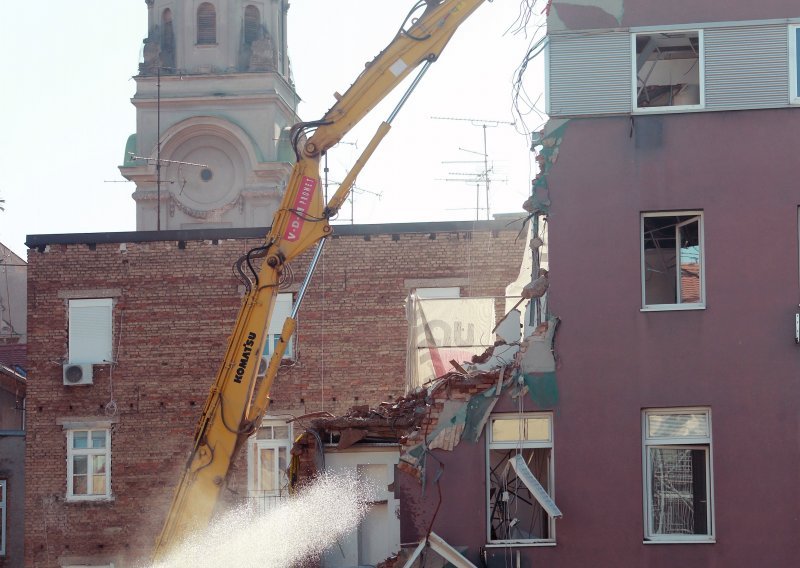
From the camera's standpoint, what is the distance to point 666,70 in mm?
18828

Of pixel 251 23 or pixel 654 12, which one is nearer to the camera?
pixel 654 12

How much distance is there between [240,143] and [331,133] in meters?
34.0

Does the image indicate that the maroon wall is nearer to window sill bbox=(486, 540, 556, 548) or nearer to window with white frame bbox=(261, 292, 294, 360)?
window sill bbox=(486, 540, 556, 548)

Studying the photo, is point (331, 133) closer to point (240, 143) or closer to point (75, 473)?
point (75, 473)

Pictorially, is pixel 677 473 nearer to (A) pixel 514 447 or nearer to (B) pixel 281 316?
(A) pixel 514 447

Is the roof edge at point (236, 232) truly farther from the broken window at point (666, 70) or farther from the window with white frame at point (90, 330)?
the broken window at point (666, 70)

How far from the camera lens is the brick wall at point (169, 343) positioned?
3250cm

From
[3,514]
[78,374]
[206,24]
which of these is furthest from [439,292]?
[206,24]

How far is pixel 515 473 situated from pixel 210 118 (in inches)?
1490

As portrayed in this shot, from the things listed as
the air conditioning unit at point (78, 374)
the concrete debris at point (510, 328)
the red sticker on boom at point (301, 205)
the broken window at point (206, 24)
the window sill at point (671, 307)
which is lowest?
the air conditioning unit at point (78, 374)

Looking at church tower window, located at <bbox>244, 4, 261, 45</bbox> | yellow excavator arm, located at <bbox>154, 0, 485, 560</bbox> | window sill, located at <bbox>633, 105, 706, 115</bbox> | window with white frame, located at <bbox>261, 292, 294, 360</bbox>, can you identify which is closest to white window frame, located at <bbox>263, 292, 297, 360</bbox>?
window with white frame, located at <bbox>261, 292, 294, 360</bbox>

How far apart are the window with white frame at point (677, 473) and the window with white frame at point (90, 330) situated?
17870 mm

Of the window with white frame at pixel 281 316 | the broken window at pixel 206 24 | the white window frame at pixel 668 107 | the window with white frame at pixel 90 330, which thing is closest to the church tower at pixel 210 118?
the broken window at pixel 206 24

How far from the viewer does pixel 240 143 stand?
54.5 m
